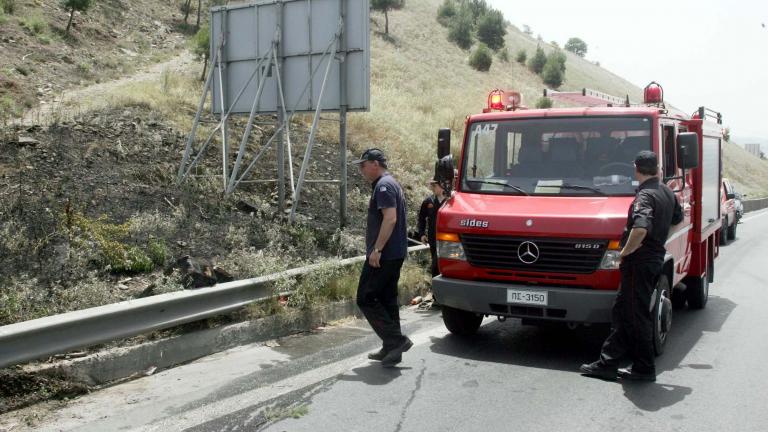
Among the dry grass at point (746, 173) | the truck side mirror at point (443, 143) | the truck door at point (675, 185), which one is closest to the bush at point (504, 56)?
the dry grass at point (746, 173)

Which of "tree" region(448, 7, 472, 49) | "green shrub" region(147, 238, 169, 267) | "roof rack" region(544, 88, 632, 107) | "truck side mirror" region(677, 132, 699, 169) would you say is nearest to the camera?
"truck side mirror" region(677, 132, 699, 169)

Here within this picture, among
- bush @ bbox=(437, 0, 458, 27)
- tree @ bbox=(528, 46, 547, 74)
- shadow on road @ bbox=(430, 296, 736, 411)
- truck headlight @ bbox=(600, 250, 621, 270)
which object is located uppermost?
bush @ bbox=(437, 0, 458, 27)

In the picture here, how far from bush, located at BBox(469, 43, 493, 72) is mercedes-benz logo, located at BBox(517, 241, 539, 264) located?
53.5 m

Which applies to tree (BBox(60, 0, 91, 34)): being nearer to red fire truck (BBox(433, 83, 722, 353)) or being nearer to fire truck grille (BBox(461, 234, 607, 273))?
red fire truck (BBox(433, 83, 722, 353))

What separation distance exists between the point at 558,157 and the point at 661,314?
1754mm

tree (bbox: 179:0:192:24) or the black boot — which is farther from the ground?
tree (bbox: 179:0:192:24)

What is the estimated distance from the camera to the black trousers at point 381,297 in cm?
612

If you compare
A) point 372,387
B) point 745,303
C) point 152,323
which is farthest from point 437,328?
point 745,303

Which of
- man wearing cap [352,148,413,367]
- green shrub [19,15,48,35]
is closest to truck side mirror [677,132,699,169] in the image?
man wearing cap [352,148,413,367]

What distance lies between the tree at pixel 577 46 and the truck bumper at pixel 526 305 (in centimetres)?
12857

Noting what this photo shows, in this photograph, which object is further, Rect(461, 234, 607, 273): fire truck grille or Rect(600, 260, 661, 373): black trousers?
Rect(461, 234, 607, 273): fire truck grille

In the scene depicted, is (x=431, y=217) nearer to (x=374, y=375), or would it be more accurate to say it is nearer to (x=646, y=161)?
(x=374, y=375)

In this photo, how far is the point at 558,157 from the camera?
22.7 feet

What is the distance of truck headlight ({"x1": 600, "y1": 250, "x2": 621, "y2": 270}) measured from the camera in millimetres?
5879
